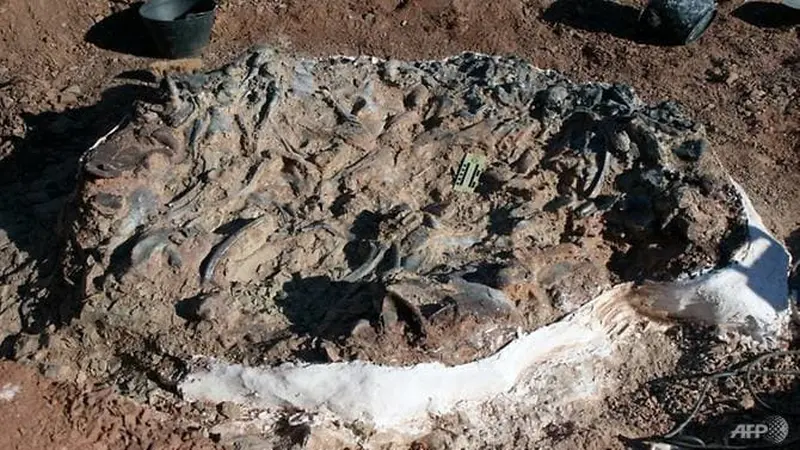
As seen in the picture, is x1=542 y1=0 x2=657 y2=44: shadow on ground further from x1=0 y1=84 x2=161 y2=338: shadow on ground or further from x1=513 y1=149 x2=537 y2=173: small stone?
x1=0 y1=84 x2=161 y2=338: shadow on ground

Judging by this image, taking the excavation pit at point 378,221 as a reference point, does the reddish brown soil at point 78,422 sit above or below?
below

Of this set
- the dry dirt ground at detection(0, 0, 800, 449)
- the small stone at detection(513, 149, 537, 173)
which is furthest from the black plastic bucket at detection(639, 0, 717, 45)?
the small stone at detection(513, 149, 537, 173)

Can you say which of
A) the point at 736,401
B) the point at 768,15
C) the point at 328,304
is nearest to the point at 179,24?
the point at 328,304

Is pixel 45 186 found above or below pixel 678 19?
below

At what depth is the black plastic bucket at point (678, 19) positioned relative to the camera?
7.16 meters

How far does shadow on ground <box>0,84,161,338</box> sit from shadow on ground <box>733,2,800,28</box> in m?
4.17

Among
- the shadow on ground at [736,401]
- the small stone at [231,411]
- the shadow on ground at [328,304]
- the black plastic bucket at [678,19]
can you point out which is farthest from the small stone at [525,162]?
the black plastic bucket at [678,19]

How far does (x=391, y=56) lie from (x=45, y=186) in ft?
8.29

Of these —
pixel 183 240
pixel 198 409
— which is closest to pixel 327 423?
pixel 198 409

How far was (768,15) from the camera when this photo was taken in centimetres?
760

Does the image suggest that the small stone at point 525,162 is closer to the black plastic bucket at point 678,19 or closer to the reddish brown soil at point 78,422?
the reddish brown soil at point 78,422

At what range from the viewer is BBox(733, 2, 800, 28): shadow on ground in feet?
24.7

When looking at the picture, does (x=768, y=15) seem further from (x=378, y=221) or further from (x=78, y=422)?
(x=78, y=422)

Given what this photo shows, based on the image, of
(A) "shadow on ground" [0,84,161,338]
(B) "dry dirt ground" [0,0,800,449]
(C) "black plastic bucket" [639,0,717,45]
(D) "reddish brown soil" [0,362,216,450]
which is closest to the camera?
(D) "reddish brown soil" [0,362,216,450]
